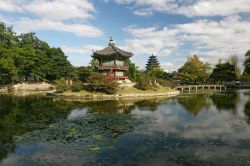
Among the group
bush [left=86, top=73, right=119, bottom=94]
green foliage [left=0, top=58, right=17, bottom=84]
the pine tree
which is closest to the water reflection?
bush [left=86, top=73, right=119, bottom=94]

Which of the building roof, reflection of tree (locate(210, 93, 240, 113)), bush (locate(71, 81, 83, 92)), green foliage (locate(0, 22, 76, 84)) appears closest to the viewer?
reflection of tree (locate(210, 93, 240, 113))

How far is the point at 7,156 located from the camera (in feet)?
55.6

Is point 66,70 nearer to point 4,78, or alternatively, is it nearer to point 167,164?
point 4,78

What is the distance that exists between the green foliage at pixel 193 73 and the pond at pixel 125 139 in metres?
58.8

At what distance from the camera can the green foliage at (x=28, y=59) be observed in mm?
72938

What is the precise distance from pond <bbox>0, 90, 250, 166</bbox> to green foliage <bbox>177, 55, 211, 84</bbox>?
5884 centimetres

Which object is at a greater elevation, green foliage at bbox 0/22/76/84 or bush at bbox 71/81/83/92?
green foliage at bbox 0/22/76/84

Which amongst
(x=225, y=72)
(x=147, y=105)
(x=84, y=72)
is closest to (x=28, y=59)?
(x=84, y=72)

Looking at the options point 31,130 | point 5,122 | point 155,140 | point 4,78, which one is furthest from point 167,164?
point 4,78

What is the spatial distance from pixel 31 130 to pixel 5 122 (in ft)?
18.0

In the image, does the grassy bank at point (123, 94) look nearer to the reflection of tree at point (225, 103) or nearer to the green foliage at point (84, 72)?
the reflection of tree at point (225, 103)

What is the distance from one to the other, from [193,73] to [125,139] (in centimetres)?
7500

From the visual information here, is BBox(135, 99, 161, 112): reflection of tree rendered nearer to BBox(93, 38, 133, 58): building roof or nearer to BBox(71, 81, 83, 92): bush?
BBox(71, 81, 83, 92): bush

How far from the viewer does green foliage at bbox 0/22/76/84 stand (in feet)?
239
